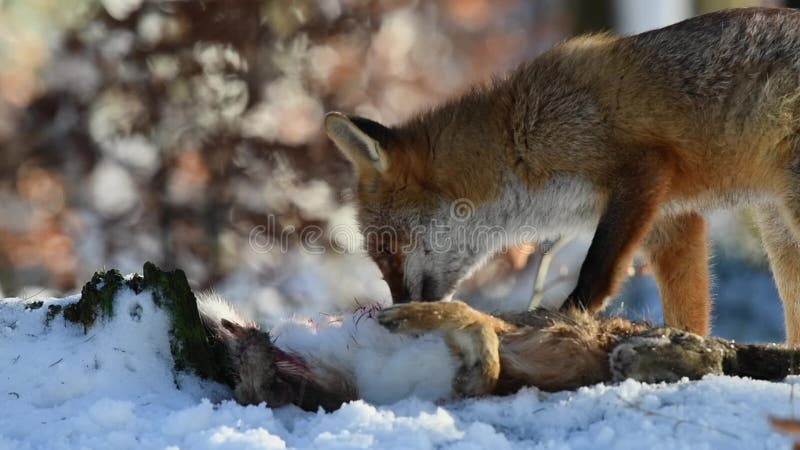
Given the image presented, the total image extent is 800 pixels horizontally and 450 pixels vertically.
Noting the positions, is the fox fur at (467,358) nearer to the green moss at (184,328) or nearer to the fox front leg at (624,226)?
the green moss at (184,328)

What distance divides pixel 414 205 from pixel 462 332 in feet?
5.37

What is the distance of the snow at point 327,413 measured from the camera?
225cm

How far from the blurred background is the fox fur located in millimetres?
3864

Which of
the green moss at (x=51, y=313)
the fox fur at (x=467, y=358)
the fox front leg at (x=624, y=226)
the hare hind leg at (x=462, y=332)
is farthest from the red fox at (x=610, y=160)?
the green moss at (x=51, y=313)

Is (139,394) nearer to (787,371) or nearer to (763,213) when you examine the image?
(787,371)

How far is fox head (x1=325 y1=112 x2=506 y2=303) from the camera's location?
424cm

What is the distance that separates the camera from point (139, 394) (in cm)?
261

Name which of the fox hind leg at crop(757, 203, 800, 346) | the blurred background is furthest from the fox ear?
the blurred background

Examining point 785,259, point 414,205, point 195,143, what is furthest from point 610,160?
point 195,143

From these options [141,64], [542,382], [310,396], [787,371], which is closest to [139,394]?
[310,396]

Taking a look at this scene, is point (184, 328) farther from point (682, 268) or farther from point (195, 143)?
point (195, 143)

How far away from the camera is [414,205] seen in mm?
4297

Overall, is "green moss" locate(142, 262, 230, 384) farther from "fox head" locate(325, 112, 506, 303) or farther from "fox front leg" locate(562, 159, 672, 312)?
"fox front leg" locate(562, 159, 672, 312)

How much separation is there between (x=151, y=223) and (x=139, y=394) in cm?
450
